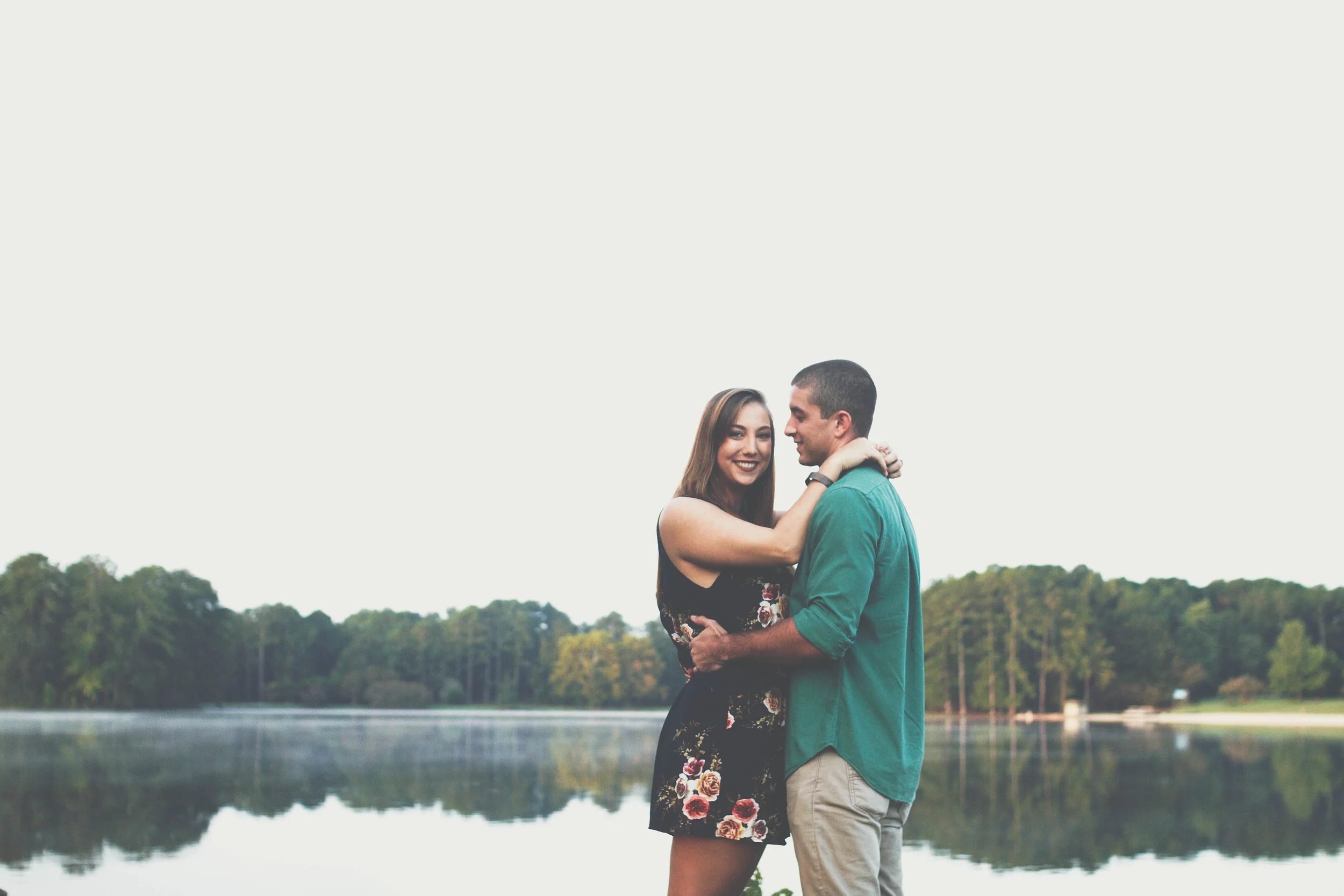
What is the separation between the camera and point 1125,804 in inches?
723

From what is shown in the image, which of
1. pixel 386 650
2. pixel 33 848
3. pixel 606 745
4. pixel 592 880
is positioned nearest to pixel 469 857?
pixel 592 880

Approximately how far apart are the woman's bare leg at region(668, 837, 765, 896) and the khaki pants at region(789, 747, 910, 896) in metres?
0.19

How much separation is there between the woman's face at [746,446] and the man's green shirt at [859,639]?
0.30 meters

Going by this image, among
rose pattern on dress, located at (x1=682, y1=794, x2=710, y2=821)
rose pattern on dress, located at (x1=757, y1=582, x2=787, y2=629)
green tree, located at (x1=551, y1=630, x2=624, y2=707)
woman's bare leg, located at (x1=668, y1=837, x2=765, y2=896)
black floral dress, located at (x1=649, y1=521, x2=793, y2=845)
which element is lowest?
green tree, located at (x1=551, y1=630, x2=624, y2=707)

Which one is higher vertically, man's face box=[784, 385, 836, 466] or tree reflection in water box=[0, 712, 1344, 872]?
man's face box=[784, 385, 836, 466]

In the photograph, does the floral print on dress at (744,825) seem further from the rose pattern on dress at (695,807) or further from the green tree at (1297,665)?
the green tree at (1297,665)

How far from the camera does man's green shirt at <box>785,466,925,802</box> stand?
3141 millimetres

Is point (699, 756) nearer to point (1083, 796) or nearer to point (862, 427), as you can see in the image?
point (862, 427)

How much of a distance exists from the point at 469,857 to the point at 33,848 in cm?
477

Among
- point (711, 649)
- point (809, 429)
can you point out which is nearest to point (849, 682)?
point (711, 649)

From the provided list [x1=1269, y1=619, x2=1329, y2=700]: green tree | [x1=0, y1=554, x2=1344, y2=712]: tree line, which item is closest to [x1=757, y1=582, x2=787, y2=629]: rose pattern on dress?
[x1=0, y1=554, x2=1344, y2=712]: tree line

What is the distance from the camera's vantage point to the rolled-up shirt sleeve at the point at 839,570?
3.11m

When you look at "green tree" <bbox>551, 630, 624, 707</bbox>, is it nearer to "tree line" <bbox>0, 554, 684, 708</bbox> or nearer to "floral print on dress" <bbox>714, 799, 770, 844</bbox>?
"tree line" <bbox>0, 554, 684, 708</bbox>

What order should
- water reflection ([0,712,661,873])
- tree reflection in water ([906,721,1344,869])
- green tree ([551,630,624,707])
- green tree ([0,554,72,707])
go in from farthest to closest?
green tree ([551,630,624,707]) < green tree ([0,554,72,707]) < water reflection ([0,712,661,873]) < tree reflection in water ([906,721,1344,869])
